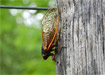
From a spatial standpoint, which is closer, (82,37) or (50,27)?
(82,37)

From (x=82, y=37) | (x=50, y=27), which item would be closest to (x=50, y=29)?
(x=50, y=27)

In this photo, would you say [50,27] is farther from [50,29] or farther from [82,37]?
[82,37]

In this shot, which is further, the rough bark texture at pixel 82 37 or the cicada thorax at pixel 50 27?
the cicada thorax at pixel 50 27

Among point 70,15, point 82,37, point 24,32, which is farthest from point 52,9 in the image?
point 24,32

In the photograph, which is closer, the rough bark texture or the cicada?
the rough bark texture
